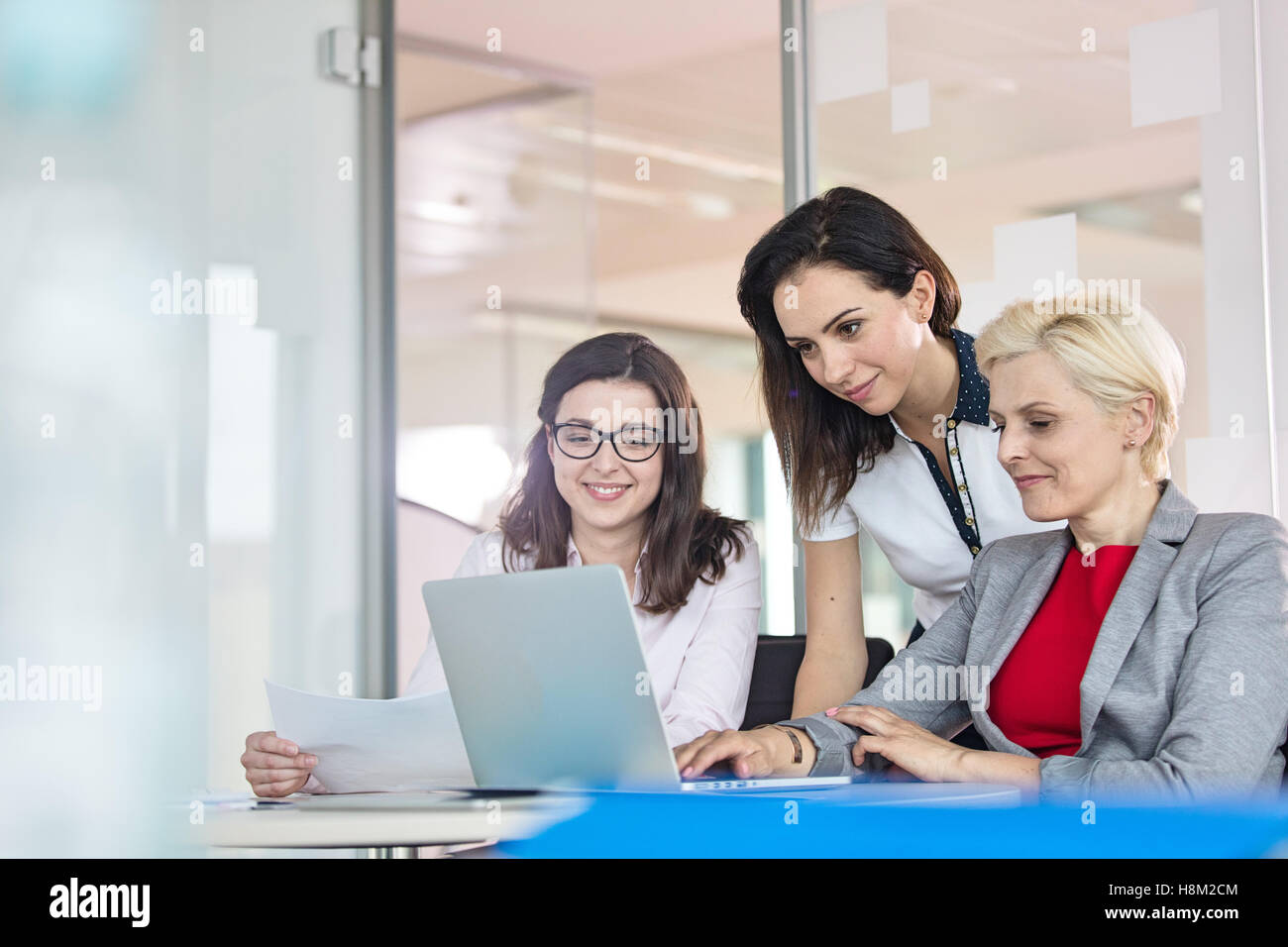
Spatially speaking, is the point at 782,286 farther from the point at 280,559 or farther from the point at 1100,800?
the point at 280,559

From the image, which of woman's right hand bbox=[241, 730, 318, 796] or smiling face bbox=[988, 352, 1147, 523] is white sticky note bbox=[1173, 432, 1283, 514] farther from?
woman's right hand bbox=[241, 730, 318, 796]

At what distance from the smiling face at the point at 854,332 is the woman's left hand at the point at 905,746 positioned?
613 mm

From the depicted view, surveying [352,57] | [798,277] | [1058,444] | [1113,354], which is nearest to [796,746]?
[1058,444]

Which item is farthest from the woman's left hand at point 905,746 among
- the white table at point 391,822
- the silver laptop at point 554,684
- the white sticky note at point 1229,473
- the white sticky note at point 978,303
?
the white sticky note at point 978,303

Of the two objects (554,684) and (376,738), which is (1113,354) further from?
(376,738)

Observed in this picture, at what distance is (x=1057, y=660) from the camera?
6.05 ft

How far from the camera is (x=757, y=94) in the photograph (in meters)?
3.38

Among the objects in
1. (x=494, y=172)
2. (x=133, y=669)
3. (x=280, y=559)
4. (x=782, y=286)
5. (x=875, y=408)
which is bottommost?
(x=133, y=669)

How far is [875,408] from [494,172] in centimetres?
228

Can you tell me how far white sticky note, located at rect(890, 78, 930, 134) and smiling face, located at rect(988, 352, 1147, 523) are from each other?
1.32 metres

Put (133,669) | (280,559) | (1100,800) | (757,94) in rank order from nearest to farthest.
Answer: (1100,800), (757,94), (133,669), (280,559)

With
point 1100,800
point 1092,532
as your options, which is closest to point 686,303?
point 1092,532

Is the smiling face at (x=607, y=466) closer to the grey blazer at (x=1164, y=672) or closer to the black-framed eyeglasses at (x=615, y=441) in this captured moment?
the black-framed eyeglasses at (x=615, y=441)

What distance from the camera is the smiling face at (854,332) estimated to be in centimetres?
221
